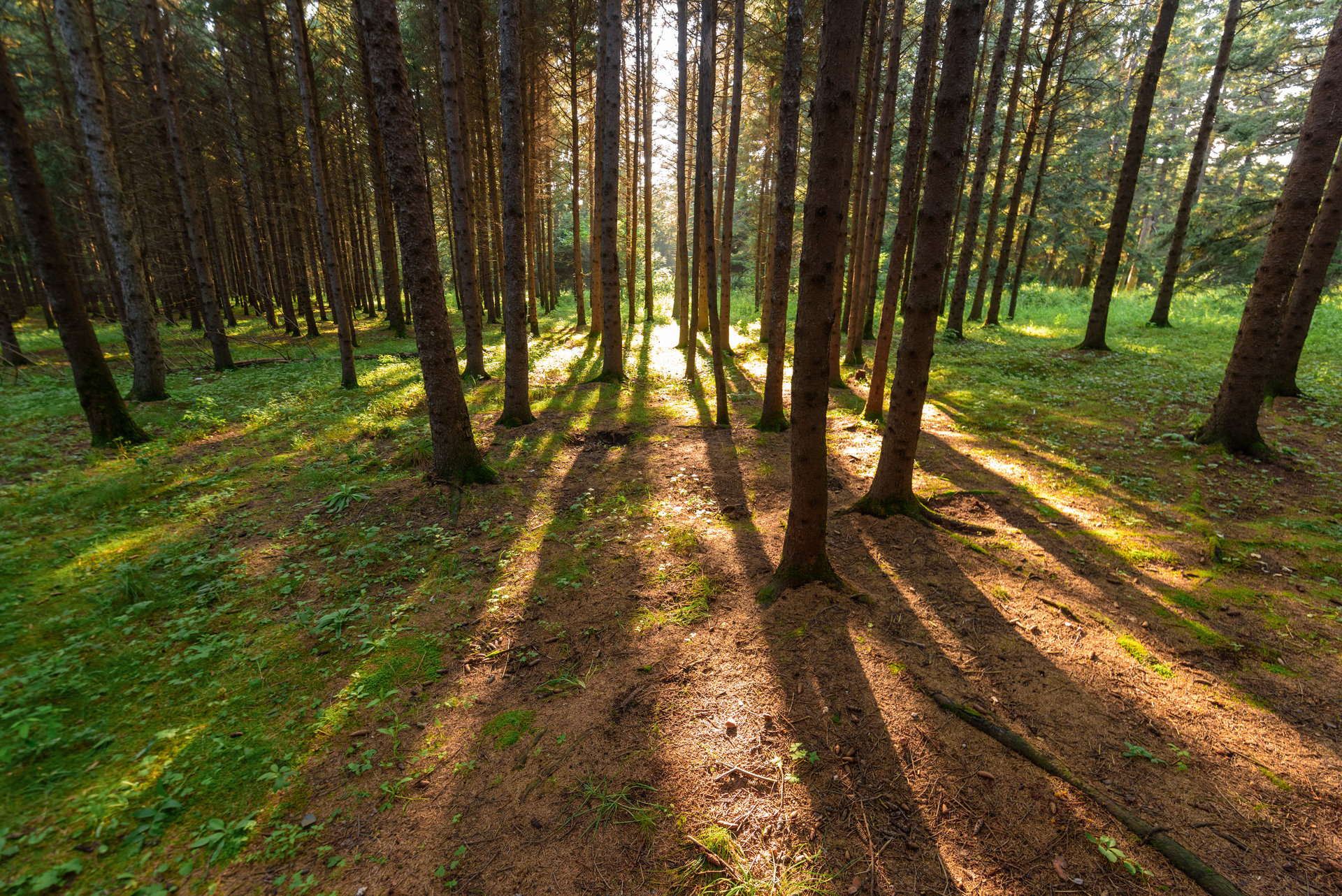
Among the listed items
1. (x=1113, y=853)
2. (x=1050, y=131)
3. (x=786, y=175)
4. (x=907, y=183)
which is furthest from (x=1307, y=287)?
(x=1050, y=131)

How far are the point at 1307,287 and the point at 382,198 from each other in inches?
1002

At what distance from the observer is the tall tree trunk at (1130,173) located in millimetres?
12188

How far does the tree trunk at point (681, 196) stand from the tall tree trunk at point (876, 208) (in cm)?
484

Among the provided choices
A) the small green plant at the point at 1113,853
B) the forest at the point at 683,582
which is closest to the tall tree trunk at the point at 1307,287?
the forest at the point at 683,582

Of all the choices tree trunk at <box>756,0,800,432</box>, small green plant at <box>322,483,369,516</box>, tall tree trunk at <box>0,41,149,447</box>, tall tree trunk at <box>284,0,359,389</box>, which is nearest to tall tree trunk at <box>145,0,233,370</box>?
tall tree trunk at <box>284,0,359,389</box>

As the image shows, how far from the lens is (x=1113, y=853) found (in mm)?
2576

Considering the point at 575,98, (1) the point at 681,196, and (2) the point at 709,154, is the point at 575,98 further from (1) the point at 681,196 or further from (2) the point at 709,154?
(2) the point at 709,154

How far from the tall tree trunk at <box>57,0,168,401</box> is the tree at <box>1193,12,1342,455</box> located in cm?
1782

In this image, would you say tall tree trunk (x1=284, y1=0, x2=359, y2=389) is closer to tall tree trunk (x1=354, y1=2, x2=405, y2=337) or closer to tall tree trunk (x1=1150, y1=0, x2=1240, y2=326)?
tall tree trunk (x1=354, y1=2, x2=405, y2=337)

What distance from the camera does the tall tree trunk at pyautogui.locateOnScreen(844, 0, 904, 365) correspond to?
37.6 ft

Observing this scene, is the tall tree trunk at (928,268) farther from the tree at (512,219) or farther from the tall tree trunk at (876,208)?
the tall tree trunk at (876,208)

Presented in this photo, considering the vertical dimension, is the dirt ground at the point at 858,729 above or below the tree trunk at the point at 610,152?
below

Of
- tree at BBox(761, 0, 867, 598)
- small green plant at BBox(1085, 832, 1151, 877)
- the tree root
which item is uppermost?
tree at BBox(761, 0, 867, 598)

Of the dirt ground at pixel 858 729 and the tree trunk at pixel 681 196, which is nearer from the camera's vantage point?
the dirt ground at pixel 858 729
